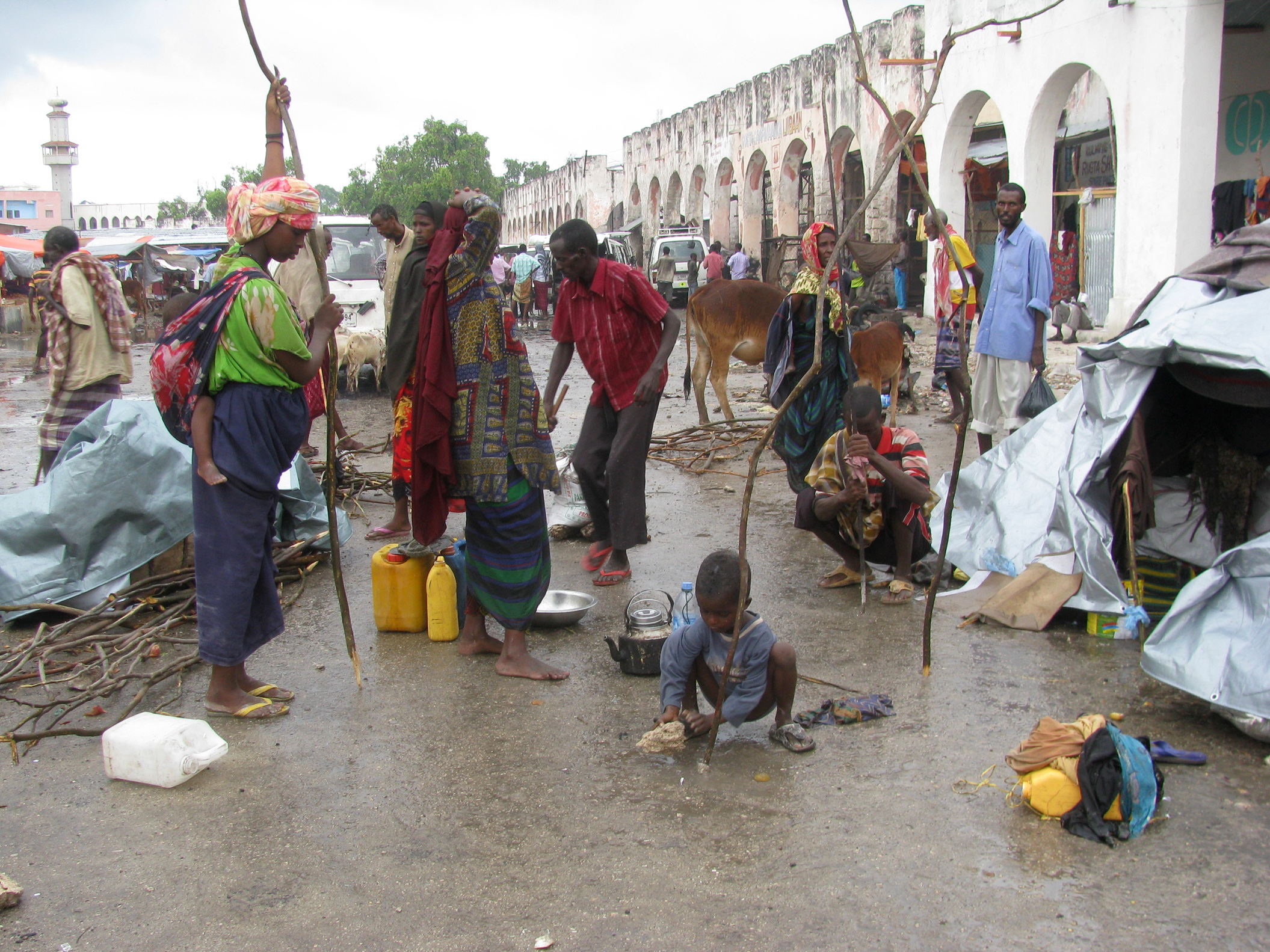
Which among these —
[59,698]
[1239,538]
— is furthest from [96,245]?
[1239,538]

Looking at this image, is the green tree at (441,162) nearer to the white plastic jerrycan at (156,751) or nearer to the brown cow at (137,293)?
the brown cow at (137,293)

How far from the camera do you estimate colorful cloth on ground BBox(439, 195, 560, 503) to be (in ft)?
12.2

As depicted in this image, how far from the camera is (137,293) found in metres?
24.2

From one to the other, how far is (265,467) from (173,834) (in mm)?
1149

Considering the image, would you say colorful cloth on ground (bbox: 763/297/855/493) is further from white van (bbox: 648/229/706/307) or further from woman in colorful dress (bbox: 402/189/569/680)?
white van (bbox: 648/229/706/307)

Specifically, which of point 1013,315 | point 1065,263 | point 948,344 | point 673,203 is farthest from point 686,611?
point 673,203

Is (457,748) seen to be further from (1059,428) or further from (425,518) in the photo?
(1059,428)

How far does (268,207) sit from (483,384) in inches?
37.3

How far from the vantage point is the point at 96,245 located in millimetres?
29703

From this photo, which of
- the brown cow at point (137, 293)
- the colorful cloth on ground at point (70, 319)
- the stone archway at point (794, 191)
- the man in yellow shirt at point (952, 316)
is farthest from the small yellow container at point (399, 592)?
the brown cow at point (137, 293)

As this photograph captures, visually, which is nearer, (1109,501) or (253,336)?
(253,336)

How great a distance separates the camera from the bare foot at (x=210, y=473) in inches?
127

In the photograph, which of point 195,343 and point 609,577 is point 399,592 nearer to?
point 609,577

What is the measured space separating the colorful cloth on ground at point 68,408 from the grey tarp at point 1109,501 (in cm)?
482
